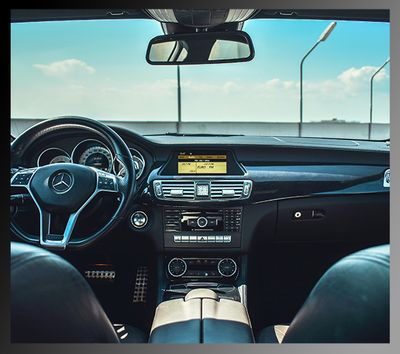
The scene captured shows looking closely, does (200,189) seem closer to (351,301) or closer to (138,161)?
(138,161)

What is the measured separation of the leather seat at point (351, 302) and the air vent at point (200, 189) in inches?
58.1

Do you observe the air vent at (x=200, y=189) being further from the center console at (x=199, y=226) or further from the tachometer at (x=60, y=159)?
the tachometer at (x=60, y=159)

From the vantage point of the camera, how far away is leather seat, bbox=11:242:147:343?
222 centimetres

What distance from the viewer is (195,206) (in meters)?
3.98

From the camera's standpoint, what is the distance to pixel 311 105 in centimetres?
364

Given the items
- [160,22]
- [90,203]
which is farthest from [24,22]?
[90,203]

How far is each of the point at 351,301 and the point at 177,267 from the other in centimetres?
200

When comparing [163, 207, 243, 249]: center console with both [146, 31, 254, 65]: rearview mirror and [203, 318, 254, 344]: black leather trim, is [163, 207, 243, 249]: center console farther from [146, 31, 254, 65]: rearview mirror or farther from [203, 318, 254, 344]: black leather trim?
[146, 31, 254, 65]: rearview mirror

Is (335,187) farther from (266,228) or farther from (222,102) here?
(222,102)

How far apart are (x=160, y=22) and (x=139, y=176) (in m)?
1.02

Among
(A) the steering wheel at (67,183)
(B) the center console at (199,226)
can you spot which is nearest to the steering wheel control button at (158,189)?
(B) the center console at (199,226)

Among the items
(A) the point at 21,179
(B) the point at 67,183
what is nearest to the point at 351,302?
(B) the point at 67,183

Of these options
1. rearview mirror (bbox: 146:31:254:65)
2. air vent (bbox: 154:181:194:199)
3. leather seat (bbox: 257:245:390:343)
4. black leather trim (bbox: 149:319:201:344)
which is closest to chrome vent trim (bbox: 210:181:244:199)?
air vent (bbox: 154:181:194:199)

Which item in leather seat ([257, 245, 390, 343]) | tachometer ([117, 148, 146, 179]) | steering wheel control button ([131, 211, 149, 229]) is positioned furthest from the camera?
steering wheel control button ([131, 211, 149, 229])
